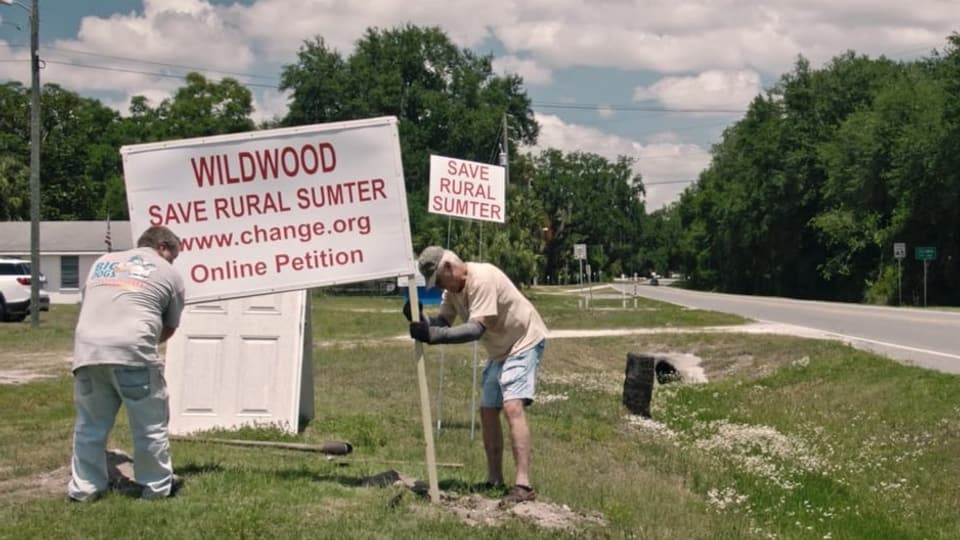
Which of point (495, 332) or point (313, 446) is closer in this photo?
point (495, 332)

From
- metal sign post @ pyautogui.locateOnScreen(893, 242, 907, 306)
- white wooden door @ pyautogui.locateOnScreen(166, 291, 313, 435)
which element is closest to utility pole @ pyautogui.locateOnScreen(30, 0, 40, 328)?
white wooden door @ pyautogui.locateOnScreen(166, 291, 313, 435)

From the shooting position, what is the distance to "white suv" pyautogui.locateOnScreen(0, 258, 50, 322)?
108ft

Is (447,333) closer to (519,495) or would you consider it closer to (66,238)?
(519,495)

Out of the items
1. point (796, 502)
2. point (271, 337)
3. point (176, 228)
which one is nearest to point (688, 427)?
point (796, 502)

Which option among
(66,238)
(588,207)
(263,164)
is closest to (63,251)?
(66,238)

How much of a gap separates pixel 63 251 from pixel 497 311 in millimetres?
51141

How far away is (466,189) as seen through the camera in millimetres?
11102

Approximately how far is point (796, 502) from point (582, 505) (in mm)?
2406

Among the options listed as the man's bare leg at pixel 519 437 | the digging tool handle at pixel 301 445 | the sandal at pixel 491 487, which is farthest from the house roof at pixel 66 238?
the man's bare leg at pixel 519 437

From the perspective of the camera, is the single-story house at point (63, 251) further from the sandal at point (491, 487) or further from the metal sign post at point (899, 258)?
the sandal at point (491, 487)

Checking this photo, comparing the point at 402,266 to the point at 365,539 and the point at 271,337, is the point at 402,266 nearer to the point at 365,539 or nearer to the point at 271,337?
the point at 365,539

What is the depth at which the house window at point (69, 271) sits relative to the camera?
5450 cm

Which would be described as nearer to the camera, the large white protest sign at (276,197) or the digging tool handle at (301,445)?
the large white protest sign at (276,197)

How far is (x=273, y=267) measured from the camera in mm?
7637
